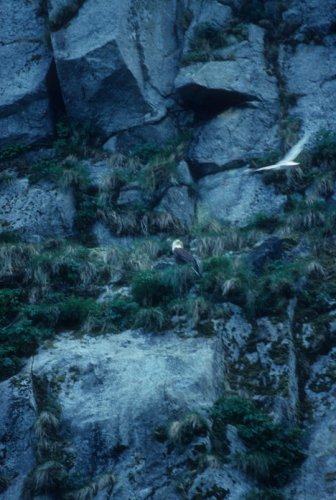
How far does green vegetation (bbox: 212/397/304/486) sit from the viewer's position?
7805mm

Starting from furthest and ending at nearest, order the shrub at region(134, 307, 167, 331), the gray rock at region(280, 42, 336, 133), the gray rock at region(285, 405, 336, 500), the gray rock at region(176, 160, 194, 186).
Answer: the gray rock at region(280, 42, 336, 133)
the gray rock at region(176, 160, 194, 186)
the shrub at region(134, 307, 167, 331)
the gray rock at region(285, 405, 336, 500)

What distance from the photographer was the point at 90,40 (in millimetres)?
15781

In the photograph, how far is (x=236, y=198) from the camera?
14469 mm

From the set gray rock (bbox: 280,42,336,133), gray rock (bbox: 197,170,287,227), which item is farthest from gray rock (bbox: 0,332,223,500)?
gray rock (bbox: 280,42,336,133)

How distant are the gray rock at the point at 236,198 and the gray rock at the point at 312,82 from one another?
2199 millimetres

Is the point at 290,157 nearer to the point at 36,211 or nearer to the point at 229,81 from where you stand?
the point at 229,81

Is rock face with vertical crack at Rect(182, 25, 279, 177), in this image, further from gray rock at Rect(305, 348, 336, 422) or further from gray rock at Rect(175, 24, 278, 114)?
gray rock at Rect(305, 348, 336, 422)

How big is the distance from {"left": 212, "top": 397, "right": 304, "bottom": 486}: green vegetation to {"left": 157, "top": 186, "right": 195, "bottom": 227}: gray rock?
6140mm

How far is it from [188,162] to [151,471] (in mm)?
8995

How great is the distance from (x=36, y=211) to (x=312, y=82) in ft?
26.5

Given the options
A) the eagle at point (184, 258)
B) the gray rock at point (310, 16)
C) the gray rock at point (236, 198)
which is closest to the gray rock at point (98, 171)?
the gray rock at point (236, 198)

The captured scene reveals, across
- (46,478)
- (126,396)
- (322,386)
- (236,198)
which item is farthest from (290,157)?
(46,478)

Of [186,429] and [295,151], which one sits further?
[295,151]

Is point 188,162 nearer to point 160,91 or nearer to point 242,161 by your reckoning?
point 242,161
